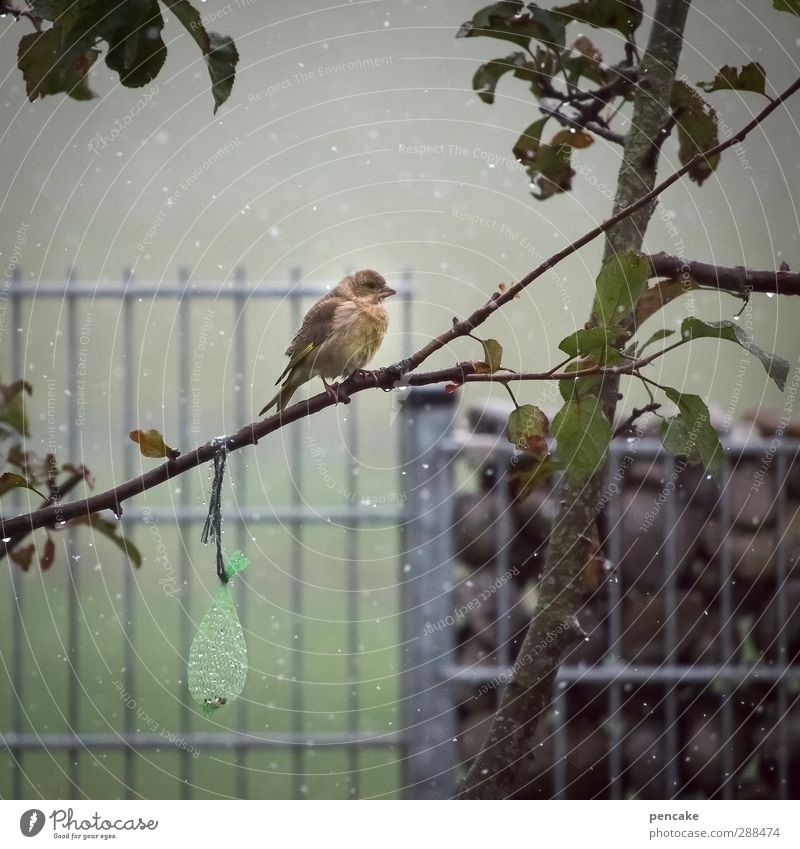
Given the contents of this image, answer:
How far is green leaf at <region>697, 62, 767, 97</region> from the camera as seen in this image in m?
0.45

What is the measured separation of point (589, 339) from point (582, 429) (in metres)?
0.05

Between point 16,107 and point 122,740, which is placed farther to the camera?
point 122,740

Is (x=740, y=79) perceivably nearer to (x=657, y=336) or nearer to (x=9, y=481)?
(x=657, y=336)

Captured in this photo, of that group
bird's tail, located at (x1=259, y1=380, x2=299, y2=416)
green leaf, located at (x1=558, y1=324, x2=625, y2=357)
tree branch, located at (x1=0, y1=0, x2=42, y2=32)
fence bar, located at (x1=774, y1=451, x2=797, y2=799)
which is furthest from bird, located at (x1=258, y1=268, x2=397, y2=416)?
fence bar, located at (x1=774, y1=451, x2=797, y2=799)

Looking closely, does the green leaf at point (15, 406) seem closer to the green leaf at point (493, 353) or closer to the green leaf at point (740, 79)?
the green leaf at point (493, 353)

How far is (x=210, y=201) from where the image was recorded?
497mm

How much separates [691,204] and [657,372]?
0.36 ft

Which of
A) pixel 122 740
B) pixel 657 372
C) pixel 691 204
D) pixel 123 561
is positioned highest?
pixel 691 204

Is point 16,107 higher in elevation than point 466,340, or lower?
higher

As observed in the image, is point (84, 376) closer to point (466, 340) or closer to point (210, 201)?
point (210, 201)

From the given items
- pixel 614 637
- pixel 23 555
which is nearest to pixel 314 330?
pixel 23 555

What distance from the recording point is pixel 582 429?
43cm

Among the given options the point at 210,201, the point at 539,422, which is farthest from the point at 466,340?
the point at 210,201

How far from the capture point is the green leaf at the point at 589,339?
41 cm
